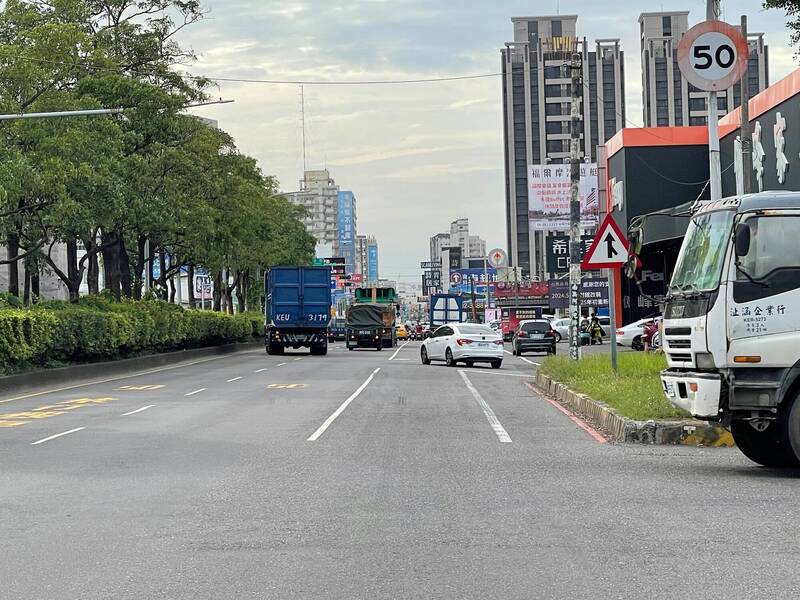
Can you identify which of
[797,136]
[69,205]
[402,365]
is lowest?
[402,365]

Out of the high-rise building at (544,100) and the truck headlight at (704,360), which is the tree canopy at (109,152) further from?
the high-rise building at (544,100)

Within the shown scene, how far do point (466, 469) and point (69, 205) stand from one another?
885 inches

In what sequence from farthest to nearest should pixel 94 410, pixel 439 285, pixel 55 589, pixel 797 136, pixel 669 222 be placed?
pixel 439 285 → pixel 669 222 → pixel 797 136 → pixel 94 410 → pixel 55 589

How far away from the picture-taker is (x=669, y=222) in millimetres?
53719

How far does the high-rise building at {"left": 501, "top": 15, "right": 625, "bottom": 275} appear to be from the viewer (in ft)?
443

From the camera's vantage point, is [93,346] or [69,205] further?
[93,346]

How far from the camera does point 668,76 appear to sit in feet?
460

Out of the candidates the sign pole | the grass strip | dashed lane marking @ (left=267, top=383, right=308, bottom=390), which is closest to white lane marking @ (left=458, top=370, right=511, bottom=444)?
the grass strip

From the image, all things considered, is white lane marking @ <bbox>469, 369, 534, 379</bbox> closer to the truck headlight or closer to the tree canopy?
the tree canopy

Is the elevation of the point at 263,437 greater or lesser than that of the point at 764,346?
lesser

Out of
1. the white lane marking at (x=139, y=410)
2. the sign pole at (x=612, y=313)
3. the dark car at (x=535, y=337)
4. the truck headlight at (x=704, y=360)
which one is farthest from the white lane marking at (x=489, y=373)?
the truck headlight at (x=704, y=360)

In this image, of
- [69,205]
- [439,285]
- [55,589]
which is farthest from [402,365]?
[439,285]

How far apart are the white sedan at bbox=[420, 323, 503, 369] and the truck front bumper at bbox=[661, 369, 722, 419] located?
2758 cm

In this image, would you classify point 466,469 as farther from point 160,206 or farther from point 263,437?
point 160,206
